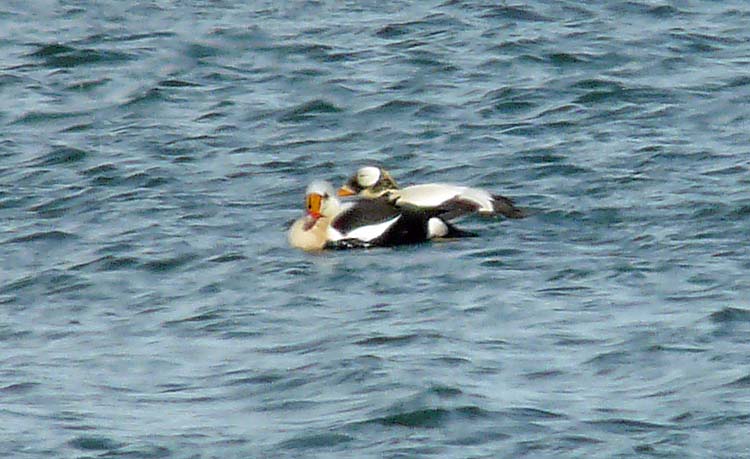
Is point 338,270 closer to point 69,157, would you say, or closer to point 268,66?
point 69,157

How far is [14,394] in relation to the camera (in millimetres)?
10273

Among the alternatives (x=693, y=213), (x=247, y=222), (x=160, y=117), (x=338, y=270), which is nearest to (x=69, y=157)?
(x=160, y=117)

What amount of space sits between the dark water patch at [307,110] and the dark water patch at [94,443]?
7250 millimetres

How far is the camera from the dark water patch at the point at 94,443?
9320 mm

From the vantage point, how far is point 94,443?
9.38m

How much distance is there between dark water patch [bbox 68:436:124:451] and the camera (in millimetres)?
9320

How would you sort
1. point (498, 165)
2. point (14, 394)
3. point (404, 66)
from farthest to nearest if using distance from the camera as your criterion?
point (404, 66)
point (498, 165)
point (14, 394)

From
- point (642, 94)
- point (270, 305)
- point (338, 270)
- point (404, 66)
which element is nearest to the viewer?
point (270, 305)

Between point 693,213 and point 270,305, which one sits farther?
point 693,213

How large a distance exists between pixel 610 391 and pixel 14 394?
9.64 ft

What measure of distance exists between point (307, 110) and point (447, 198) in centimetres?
336

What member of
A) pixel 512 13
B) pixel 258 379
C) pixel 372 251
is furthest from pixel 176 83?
pixel 258 379

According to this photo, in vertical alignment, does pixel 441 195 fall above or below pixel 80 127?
above

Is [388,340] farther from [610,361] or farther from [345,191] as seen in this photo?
[345,191]
